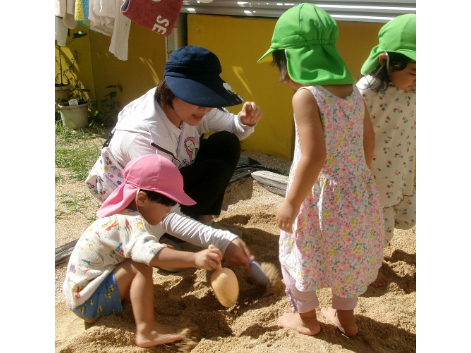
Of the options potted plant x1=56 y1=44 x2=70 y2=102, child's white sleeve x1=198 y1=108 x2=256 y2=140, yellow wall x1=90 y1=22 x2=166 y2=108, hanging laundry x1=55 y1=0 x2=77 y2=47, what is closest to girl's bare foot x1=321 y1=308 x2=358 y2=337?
child's white sleeve x1=198 y1=108 x2=256 y2=140

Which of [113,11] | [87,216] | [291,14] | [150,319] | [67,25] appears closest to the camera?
[291,14]

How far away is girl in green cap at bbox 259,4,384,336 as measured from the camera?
5.33ft

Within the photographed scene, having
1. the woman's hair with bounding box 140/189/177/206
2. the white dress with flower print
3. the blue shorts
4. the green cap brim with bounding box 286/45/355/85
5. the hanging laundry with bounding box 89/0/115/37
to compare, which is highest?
the hanging laundry with bounding box 89/0/115/37

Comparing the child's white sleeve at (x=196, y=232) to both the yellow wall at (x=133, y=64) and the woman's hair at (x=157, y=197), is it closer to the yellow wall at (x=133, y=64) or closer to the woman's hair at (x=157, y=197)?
the woman's hair at (x=157, y=197)

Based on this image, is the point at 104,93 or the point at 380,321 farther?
the point at 104,93

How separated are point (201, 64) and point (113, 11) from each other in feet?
6.76

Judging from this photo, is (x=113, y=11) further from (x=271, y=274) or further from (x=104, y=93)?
(x=271, y=274)

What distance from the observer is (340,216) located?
1.69 metres

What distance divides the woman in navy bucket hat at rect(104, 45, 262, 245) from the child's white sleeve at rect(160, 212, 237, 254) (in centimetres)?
35

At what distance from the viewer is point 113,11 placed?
389 cm

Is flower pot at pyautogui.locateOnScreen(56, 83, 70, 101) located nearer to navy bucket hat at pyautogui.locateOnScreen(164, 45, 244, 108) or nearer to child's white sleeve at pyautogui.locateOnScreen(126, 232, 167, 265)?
navy bucket hat at pyautogui.locateOnScreen(164, 45, 244, 108)

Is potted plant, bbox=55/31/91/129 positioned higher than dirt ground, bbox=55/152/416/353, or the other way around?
potted plant, bbox=55/31/91/129

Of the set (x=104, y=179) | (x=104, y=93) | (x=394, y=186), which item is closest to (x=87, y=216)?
(x=104, y=179)

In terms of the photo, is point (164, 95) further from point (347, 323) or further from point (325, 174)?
point (347, 323)
